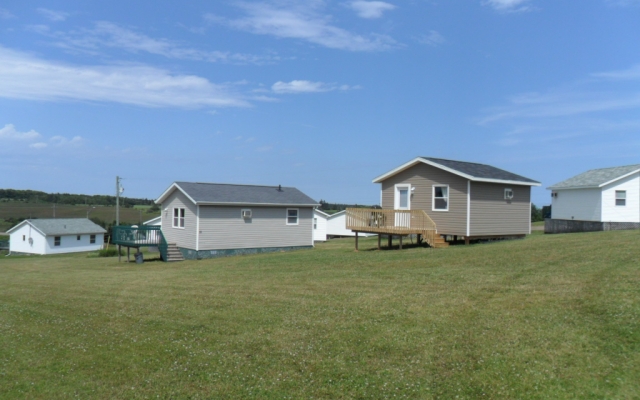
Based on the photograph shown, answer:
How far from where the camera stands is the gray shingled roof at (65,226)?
59.8 m

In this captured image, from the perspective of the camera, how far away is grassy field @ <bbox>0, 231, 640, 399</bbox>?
7.34 metres

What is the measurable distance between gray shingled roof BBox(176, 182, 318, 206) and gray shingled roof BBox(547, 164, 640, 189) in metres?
16.5

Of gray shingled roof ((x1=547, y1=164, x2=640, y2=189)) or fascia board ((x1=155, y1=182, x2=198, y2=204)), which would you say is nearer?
fascia board ((x1=155, y1=182, x2=198, y2=204))

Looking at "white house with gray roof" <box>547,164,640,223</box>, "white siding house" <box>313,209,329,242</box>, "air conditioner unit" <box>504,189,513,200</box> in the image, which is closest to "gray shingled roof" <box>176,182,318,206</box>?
"air conditioner unit" <box>504,189,513,200</box>

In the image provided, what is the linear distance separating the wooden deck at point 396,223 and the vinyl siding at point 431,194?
708 millimetres

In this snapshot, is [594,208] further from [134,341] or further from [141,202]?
[141,202]

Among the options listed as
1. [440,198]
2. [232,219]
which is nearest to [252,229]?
[232,219]

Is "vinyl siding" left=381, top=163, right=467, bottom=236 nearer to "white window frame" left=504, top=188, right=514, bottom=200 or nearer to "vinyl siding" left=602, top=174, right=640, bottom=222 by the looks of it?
"white window frame" left=504, top=188, right=514, bottom=200

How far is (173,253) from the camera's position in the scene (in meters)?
30.8

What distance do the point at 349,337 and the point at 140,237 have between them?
24.4 meters

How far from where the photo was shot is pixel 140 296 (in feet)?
47.2

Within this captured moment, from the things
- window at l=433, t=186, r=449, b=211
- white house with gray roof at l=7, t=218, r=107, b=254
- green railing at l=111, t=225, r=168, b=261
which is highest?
window at l=433, t=186, r=449, b=211

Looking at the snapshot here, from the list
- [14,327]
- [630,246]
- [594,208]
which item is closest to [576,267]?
[630,246]

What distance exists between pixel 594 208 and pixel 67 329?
30.2 meters
